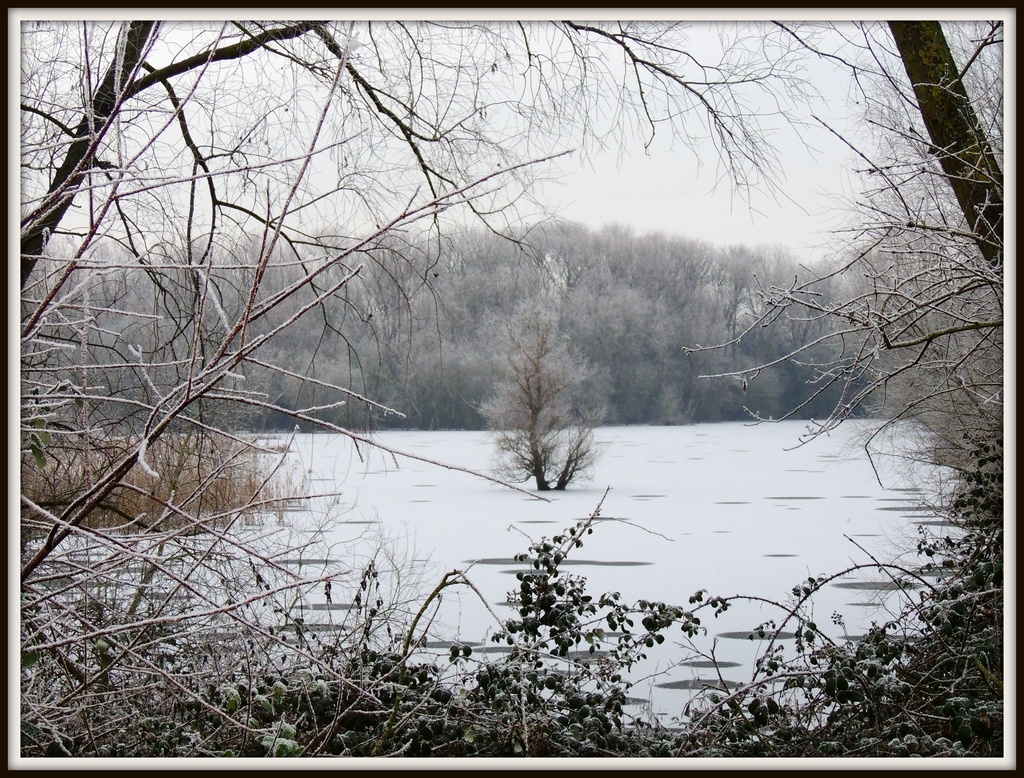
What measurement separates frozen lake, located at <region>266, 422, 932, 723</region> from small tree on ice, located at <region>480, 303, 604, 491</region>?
0.46 ft

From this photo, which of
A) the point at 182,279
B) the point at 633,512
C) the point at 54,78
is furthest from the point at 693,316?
the point at 54,78

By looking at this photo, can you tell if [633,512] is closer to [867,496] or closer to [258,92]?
[867,496]

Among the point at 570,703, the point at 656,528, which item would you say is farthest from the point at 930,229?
the point at 656,528

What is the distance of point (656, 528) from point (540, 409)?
1013 mm

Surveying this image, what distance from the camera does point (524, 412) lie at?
18.2 ft

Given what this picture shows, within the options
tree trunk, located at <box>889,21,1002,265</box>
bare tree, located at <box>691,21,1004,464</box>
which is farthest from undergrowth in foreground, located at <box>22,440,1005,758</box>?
tree trunk, located at <box>889,21,1002,265</box>

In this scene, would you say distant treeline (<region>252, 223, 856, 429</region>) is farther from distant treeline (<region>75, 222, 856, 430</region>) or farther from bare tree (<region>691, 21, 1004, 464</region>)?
bare tree (<region>691, 21, 1004, 464</region>)

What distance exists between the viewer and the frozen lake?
3816 mm

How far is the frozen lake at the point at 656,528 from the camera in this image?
3.82 m

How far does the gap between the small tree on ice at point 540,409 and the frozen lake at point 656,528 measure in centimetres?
14

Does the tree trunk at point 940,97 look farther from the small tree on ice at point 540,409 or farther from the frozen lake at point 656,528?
the small tree on ice at point 540,409

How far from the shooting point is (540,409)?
17.9 ft

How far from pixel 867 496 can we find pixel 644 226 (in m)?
2.63

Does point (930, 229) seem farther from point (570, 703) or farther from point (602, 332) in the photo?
point (602, 332)
